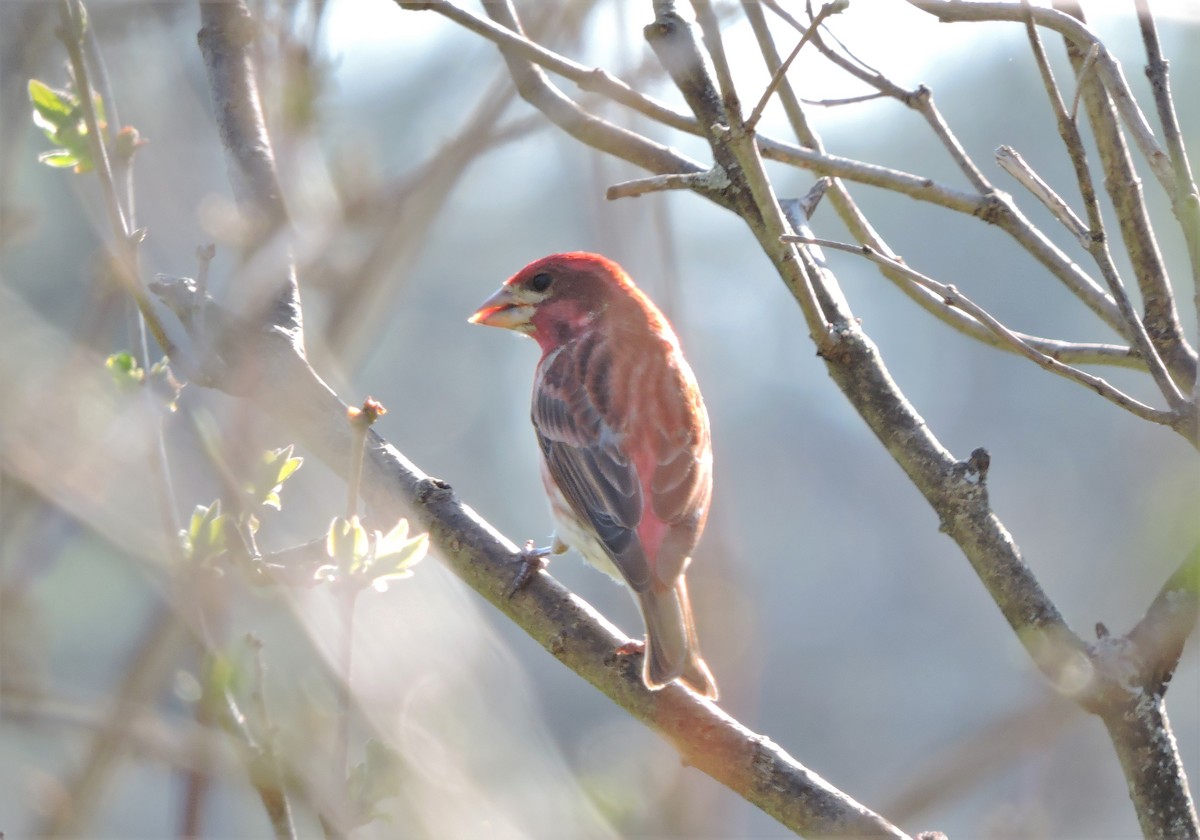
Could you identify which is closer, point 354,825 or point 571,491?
point 354,825

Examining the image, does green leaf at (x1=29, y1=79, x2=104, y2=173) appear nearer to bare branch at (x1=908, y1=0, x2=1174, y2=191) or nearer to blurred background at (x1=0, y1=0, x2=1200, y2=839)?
blurred background at (x1=0, y1=0, x2=1200, y2=839)

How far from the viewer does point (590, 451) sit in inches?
157

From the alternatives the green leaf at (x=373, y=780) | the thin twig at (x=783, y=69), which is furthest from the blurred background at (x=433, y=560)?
the thin twig at (x=783, y=69)

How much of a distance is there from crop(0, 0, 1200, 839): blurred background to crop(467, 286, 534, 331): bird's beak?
387 mm

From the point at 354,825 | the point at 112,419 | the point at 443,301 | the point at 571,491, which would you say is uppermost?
the point at 443,301

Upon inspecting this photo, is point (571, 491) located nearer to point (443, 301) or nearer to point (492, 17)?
point (492, 17)

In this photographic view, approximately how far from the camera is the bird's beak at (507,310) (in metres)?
4.68

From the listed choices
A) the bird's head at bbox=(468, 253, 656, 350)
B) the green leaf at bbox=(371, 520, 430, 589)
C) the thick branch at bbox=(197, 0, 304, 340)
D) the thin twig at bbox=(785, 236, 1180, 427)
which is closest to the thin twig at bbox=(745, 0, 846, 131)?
the thin twig at bbox=(785, 236, 1180, 427)

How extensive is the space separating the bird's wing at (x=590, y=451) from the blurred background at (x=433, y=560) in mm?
251

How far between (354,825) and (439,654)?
81 cm

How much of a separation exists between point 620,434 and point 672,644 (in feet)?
3.82

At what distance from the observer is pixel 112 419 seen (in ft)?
8.34

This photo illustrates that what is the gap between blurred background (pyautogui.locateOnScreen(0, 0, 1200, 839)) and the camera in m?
2.53

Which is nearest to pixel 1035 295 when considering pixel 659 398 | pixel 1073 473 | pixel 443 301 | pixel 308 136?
pixel 1073 473
